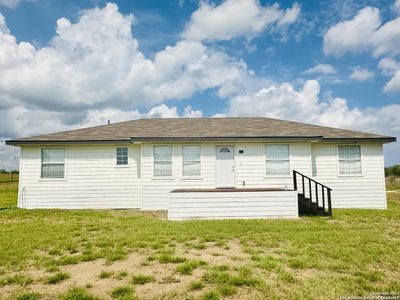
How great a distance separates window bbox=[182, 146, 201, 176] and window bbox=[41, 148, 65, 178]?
5928 mm

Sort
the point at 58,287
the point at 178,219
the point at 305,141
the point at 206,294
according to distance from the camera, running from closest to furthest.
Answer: the point at 206,294, the point at 58,287, the point at 178,219, the point at 305,141

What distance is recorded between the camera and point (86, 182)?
12.4 meters

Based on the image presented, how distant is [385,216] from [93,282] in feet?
33.2

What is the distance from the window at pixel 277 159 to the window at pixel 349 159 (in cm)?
269

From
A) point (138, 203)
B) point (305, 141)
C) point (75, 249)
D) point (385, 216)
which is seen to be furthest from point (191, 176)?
point (385, 216)

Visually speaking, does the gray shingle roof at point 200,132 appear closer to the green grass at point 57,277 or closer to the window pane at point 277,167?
the window pane at point 277,167

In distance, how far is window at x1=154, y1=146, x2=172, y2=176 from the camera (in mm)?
11992

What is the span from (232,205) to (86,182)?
748 centimetres

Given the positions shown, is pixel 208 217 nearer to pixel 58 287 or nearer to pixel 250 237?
pixel 250 237

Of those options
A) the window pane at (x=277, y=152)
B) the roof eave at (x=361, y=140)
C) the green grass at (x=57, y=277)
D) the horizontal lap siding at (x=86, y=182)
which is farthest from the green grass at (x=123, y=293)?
the roof eave at (x=361, y=140)

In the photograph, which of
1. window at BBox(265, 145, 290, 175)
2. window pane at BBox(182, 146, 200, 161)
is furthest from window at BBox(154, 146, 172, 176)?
window at BBox(265, 145, 290, 175)

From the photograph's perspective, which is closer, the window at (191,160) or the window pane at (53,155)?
the window at (191,160)

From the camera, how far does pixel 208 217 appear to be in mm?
8906

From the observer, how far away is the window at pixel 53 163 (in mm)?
12430
